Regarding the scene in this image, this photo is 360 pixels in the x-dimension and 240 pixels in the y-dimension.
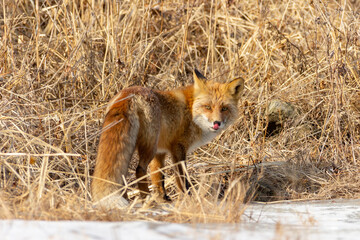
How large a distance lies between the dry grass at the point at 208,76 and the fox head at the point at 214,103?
51 cm

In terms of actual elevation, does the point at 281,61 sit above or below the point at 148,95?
above

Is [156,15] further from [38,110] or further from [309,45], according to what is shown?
[38,110]

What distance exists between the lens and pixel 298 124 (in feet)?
18.6

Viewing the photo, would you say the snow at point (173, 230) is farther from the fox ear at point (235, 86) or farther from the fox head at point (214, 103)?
the fox ear at point (235, 86)

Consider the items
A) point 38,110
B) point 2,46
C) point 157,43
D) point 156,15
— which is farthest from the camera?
point 156,15

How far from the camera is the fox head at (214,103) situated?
427 cm

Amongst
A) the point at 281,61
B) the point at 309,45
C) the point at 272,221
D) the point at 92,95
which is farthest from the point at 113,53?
the point at 272,221

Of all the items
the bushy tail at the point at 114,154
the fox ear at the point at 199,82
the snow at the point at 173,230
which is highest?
the fox ear at the point at 199,82

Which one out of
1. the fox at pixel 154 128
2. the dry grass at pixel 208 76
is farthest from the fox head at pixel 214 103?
the dry grass at pixel 208 76

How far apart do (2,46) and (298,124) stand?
11.9 ft

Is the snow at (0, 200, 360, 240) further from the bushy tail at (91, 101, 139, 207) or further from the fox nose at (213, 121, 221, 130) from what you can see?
the fox nose at (213, 121, 221, 130)

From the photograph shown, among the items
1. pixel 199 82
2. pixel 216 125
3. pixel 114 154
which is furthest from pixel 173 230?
pixel 199 82

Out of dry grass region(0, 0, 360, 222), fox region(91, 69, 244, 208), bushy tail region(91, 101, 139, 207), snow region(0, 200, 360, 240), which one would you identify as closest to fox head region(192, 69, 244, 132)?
fox region(91, 69, 244, 208)

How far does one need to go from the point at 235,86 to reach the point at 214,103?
1.07ft
